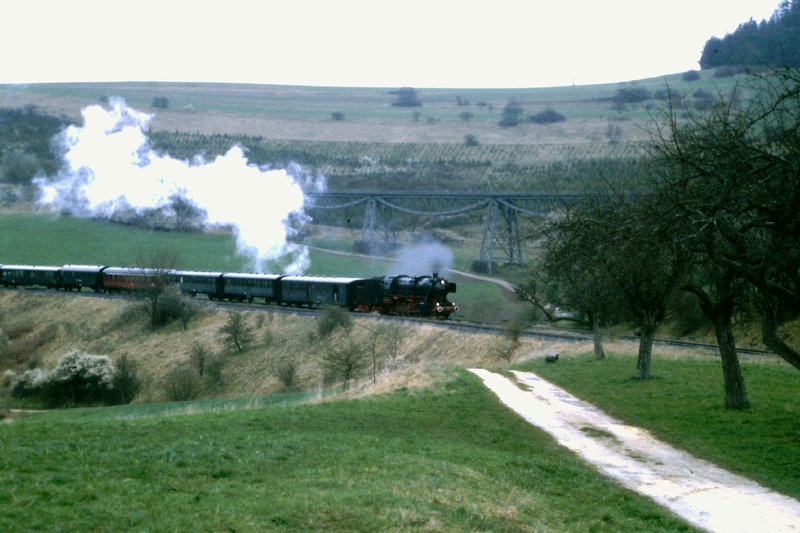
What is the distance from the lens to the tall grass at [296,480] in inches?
355

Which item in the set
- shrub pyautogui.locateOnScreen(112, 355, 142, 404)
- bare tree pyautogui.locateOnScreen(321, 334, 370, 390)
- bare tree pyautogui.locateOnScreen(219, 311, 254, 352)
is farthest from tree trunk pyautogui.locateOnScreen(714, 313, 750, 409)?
bare tree pyautogui.locateOnScreen(219, 311, 254, 352)

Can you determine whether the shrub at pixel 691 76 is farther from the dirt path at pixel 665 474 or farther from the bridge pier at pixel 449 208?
the dirt path at pixel 665 474

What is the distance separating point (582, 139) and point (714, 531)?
4812 inches

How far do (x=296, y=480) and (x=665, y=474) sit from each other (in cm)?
688

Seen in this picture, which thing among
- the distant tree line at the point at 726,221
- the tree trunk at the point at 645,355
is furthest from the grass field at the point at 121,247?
the distant tree line at the point at 726,221

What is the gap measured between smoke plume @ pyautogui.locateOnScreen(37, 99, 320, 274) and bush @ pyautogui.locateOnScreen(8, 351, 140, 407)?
25.4 metres

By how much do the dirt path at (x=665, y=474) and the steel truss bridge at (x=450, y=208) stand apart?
156 feet

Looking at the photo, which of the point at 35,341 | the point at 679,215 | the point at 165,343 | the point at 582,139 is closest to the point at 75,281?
the point at 35,341

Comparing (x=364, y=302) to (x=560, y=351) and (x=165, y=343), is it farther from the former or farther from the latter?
(x=560, y=351)

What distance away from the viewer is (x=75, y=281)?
235 ft

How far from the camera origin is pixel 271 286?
201ft

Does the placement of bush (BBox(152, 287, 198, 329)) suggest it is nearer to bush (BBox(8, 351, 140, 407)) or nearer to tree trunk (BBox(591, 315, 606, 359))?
bush (BBox(8, 351, 140, 407))

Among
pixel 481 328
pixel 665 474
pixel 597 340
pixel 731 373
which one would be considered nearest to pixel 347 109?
pixel 481 328

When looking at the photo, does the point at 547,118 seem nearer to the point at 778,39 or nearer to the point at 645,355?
the point at 778,39
